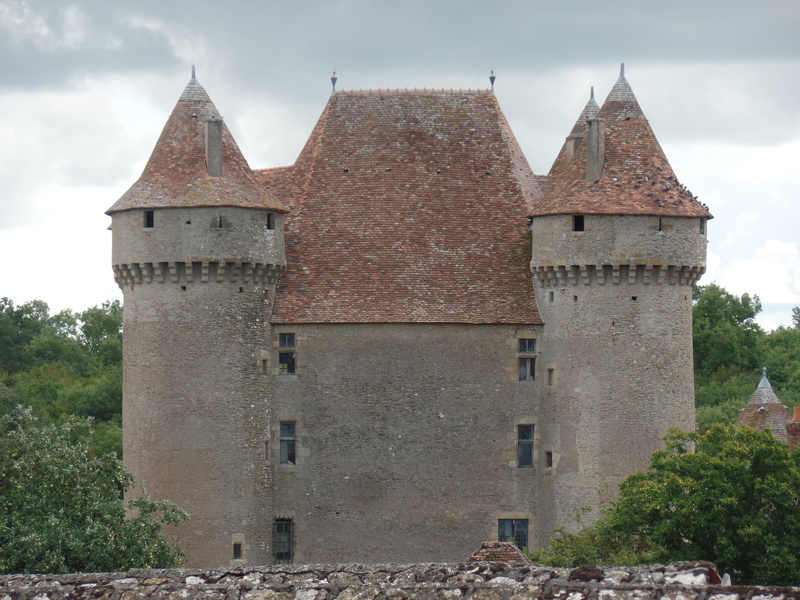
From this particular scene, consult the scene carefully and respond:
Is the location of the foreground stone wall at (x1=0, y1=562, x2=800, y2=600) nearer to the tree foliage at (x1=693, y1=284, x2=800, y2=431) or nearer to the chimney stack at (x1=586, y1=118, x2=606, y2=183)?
the chimney stack at (x1=586, y1=118, x2=606, y2=183)

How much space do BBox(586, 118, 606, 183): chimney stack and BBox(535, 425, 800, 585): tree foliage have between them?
331 inches

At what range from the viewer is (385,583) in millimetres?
17797

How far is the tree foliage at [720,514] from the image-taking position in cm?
3759

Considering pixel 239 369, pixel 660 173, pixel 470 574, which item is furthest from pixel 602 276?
pixel 470 574

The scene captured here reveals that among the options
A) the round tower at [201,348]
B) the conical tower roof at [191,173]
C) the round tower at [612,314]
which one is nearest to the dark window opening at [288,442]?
the round tower at [201,348]

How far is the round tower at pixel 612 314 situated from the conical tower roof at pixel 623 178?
0.04 m

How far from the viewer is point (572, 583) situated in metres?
17.2

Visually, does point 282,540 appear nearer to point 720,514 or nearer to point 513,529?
point 513,529

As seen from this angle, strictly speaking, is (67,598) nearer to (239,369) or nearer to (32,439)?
(32,439)

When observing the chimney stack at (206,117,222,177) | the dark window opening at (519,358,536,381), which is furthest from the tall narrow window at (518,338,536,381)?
the chimney stack at (206,117,222,177)

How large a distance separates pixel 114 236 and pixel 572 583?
100ft

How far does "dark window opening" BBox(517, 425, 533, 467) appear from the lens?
46281 mm

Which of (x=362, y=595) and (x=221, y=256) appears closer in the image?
(x=362, y=595)

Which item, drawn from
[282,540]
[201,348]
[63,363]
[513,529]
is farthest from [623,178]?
[63,363]
